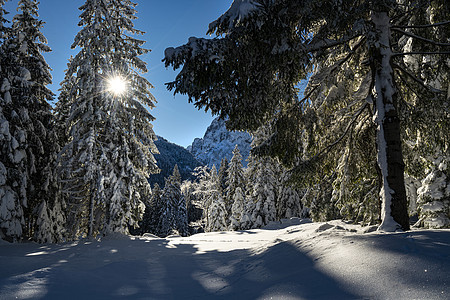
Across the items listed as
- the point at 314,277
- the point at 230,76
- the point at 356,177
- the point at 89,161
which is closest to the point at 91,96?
the point at 89,161

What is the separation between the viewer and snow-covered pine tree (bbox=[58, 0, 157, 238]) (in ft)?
40.8

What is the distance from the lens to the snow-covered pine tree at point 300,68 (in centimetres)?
486

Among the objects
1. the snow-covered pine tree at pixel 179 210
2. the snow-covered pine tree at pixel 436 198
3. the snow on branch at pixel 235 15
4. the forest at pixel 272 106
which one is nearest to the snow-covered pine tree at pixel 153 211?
the snow-covered pine tree at pixel 179 210

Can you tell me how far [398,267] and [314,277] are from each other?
0.86m

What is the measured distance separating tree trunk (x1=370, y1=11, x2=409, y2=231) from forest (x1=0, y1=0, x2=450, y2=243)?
0.02m

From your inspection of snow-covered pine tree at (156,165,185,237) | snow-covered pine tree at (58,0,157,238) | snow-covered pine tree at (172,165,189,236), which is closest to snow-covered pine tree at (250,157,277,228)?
snow-covered pine tree at (58,0,157,238)

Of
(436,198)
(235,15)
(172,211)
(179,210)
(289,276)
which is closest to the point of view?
(289,276)

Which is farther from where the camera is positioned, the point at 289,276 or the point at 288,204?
the point at 288,204

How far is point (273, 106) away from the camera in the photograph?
666cm

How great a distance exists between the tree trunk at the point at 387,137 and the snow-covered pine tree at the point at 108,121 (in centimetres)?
1106

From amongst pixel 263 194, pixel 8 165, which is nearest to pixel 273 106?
pixel 8 165

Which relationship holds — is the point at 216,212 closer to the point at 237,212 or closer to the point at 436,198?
the point at 237,212

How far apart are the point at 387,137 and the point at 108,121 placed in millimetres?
12312

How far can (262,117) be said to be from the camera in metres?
6.59
